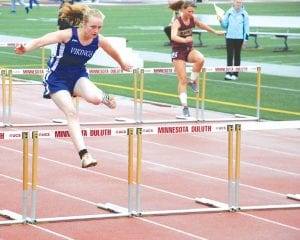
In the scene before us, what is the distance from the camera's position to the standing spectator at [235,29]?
2516 cm

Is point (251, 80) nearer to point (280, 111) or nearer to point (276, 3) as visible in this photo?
point (280, 111)

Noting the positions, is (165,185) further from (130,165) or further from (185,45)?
(185,45)

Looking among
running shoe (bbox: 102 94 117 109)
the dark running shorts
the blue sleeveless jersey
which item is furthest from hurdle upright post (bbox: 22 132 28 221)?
the dark running shorts

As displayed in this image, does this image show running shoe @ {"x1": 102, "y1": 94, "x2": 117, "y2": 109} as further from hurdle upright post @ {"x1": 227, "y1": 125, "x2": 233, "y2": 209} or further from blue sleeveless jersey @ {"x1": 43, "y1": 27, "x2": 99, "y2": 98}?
hurdle upright post @ {"x1": 227, "y1": 125, "x2": 233, "y2": 209}

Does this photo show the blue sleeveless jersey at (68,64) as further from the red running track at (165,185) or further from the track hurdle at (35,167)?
the red running track at (165,185)

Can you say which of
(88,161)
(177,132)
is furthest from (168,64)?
(88,161)

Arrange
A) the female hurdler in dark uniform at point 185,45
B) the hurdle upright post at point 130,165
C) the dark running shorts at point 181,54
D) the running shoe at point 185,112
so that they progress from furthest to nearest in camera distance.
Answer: the running shoe at point 185,112 → the dark running shorts at point 181,54 → the female hurdler in dark uniform at point 185,45 → the hurdle upright post at point 130,165

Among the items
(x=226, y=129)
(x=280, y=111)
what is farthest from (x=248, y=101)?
(x=226, y=129)

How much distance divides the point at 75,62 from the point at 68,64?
7 cm

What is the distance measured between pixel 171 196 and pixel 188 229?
1.75 metres

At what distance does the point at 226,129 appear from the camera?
11.3m

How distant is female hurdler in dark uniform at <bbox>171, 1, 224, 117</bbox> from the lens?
60.2 ft

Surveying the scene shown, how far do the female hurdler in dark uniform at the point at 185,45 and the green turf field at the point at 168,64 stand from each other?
165cm

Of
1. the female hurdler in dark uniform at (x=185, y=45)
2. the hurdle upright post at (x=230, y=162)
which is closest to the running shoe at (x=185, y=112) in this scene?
the female hurdler in dark uniform at (x=185, y=45)
